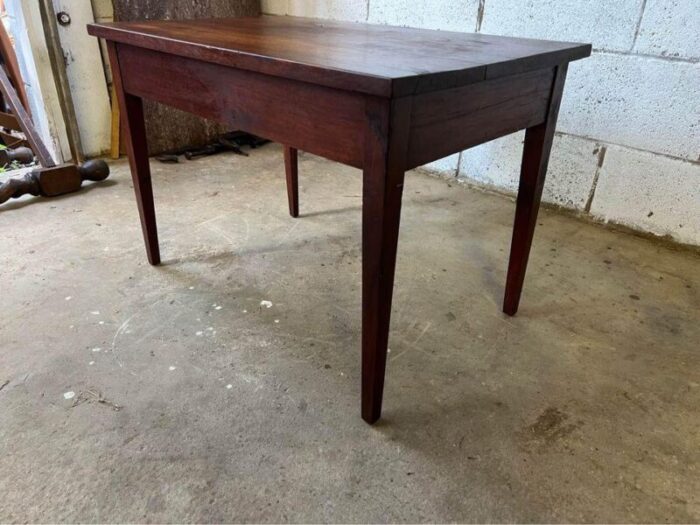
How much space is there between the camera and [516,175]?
7.10 ft

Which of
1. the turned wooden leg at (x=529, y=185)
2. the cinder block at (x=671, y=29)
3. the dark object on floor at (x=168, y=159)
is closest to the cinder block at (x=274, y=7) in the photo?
the dark object on floor at (x=168, y=159)

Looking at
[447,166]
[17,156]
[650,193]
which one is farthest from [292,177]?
[17,156]

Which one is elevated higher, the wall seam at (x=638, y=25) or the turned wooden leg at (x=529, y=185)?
the wall seam at (x=638, y=25)

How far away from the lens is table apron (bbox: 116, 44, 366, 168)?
2.74ft

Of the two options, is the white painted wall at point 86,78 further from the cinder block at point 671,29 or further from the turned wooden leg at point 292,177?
the cinder block at point 671,29

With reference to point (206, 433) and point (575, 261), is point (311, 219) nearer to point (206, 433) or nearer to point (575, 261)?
point (575, 261)

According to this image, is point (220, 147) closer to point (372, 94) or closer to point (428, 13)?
point (428, 13)

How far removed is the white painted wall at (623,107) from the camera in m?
1.67

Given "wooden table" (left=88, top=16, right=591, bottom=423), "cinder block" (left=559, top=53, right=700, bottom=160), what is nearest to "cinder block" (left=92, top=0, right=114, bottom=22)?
"wooden table" (left=88, top=16, right=591, bottom=423)

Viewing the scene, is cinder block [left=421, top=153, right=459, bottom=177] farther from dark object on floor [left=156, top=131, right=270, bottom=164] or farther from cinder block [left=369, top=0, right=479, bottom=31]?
dark object on floor [left=156, top=131, right=270, bottom=164]

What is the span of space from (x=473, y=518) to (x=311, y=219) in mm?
1322

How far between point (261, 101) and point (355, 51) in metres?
0.20

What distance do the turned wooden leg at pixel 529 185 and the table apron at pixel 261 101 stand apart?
543mm

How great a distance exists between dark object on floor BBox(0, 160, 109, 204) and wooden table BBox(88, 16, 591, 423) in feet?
3.03
